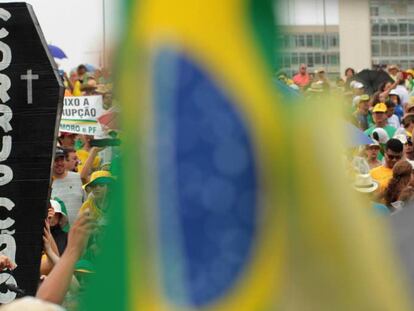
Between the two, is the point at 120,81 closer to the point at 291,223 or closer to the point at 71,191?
the point at 291,223

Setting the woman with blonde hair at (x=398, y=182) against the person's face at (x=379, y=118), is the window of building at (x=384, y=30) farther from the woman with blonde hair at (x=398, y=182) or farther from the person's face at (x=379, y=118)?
the person's face at (x=379, y=118)

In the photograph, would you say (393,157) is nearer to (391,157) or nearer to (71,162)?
(391,157)

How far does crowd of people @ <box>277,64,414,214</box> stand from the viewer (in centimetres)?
170

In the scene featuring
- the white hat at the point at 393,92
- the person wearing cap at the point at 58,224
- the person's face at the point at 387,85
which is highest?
the person's face at the point at 387,85

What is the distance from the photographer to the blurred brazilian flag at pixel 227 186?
5.16ft

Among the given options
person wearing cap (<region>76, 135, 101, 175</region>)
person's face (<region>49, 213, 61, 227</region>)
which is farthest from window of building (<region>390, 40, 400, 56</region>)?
person wearing cap (<region>76, 135, 101, 175</region>)

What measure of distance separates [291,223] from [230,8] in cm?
30

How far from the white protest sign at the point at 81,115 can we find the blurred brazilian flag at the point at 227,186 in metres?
8.90

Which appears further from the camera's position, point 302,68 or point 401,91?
point 401,91

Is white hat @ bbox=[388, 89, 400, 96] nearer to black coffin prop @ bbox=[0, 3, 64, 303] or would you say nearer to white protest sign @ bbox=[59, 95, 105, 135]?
white protest sign @ bbox=[59, 95, 105, 135]

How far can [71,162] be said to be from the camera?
961 cm

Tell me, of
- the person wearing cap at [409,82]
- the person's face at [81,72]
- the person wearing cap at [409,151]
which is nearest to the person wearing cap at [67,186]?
the person wearing cap at [409,151]

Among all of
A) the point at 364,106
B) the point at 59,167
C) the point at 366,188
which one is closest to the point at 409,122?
the point at 364,106

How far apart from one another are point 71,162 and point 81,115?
160 centimetres
